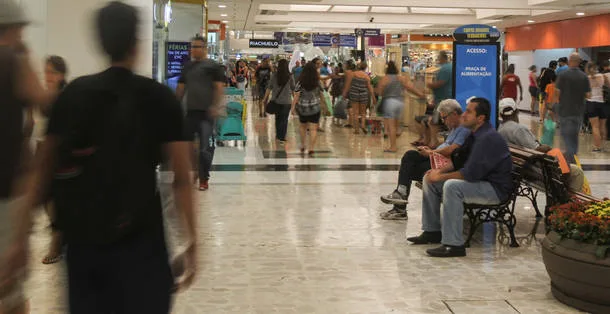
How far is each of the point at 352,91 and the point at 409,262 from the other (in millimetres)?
11149

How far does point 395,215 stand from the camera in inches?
285

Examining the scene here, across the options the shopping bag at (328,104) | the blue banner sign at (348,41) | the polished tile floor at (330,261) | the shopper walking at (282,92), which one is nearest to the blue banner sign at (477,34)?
A: the polished tile floor at (330,261)

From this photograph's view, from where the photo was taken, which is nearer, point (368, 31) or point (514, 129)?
point (514, 129)

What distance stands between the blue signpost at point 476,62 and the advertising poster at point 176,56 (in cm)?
587

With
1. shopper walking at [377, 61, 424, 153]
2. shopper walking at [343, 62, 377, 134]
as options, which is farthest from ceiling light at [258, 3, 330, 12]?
shopper walking at [377, 61, 424, 153]

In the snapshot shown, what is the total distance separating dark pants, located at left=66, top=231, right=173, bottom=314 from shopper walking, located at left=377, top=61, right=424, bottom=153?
1089 cm

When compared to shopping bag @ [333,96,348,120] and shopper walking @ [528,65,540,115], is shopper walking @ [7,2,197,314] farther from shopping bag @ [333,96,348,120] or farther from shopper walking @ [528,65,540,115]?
shopper walking @ [528,65,540,115]

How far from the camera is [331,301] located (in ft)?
15.2

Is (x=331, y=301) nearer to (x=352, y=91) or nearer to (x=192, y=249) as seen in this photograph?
(x=192, y=249)

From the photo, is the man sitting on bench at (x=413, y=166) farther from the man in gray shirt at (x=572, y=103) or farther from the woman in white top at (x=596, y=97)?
the woman in white top at (x=596, y=97)

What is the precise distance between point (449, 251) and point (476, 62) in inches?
247

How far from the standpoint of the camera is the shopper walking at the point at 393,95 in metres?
13.3

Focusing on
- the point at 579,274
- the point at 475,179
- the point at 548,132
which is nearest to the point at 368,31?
the point at 548,132

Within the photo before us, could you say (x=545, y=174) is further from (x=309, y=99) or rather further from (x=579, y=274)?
(x=309, y=99)
